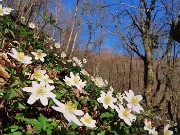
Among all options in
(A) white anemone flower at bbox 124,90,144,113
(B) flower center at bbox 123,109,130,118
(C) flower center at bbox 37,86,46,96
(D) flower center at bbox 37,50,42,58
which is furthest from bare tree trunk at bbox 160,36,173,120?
(C) flower center at bbox 37,86,46,96

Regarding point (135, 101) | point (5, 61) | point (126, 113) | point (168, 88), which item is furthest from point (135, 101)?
point (168, 88)

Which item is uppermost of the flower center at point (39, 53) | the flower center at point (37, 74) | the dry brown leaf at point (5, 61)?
the flower center at point (39, 53)

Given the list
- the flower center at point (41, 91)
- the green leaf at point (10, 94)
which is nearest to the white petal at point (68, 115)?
the flower center at point (41, 91)

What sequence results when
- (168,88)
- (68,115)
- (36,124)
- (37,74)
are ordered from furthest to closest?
(168,88) → (37,74) → (36,124) → (68,115)

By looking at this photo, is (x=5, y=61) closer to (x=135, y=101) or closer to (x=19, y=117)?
(x=19, y=117)

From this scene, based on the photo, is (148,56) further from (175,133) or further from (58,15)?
(58,15)

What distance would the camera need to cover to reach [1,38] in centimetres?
193

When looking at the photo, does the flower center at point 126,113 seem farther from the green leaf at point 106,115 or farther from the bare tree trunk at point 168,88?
the bare tree trunk at point 168,88

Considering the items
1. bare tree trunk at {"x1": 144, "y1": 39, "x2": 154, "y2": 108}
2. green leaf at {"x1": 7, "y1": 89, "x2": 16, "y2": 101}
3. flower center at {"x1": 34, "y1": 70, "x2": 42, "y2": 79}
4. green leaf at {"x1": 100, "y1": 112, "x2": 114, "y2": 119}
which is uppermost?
bare tree trunk at {"x1": 144, "y1": 39, "x2": 154, "y2": 108}

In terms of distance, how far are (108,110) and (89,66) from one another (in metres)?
34.7

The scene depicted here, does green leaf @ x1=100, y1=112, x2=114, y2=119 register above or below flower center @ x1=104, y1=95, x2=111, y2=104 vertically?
below

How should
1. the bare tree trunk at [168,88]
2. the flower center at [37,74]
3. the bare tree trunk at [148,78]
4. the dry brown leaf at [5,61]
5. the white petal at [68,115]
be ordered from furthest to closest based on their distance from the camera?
the bare tree trunk at [168,88] → the bare tree trunk at [148,78] → the dry brown leaf at [5,61] → the flower center at [37,74] → the white petal at [68,115]

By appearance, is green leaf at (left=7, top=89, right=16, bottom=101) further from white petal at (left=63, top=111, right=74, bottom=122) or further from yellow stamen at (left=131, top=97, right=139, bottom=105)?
yellow stamen at (left=131, top=97, right=139, bottom=105)

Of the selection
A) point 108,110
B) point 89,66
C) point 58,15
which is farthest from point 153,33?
point 89,66
